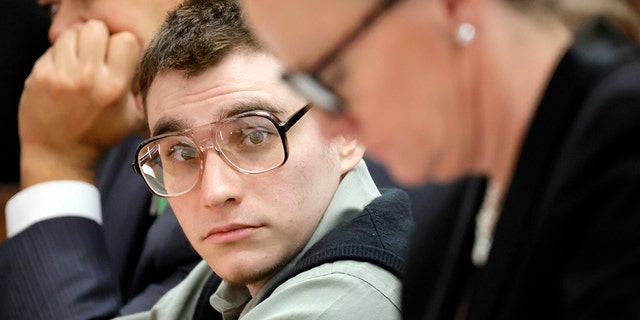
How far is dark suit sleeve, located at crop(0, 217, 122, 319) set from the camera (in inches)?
68.1

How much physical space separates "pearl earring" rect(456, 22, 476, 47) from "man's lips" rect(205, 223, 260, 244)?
2.11ft

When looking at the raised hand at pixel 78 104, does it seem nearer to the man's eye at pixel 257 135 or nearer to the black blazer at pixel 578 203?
the man's eye at pixel 257 135

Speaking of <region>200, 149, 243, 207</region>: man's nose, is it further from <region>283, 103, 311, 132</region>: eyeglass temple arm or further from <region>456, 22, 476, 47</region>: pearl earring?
<region>456, 22, 476, 47</region>: pearl earring

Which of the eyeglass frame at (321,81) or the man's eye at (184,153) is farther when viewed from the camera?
the man's eye at (184,153)

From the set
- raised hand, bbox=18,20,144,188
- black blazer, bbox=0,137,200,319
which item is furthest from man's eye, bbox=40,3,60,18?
black blazer, bbox=0,137,200,319

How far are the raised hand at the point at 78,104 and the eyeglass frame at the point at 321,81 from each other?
1033 millimetres

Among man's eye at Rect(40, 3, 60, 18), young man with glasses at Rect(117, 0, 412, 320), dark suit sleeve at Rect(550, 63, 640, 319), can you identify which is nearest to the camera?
dark suit sleeve at Rect(550, 63, 640, 319)

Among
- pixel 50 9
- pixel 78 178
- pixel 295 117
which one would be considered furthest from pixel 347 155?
pixel 50 9

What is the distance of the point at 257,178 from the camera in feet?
4.41

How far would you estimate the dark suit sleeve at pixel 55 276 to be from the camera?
1729 mm

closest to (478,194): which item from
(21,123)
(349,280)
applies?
(349,280)

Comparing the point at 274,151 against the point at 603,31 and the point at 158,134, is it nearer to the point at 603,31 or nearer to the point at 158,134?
the point at 158,134

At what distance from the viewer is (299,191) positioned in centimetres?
137

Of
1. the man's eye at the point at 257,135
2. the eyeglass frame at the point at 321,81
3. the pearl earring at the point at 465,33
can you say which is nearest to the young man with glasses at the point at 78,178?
the man's eye at the point at 257,135
